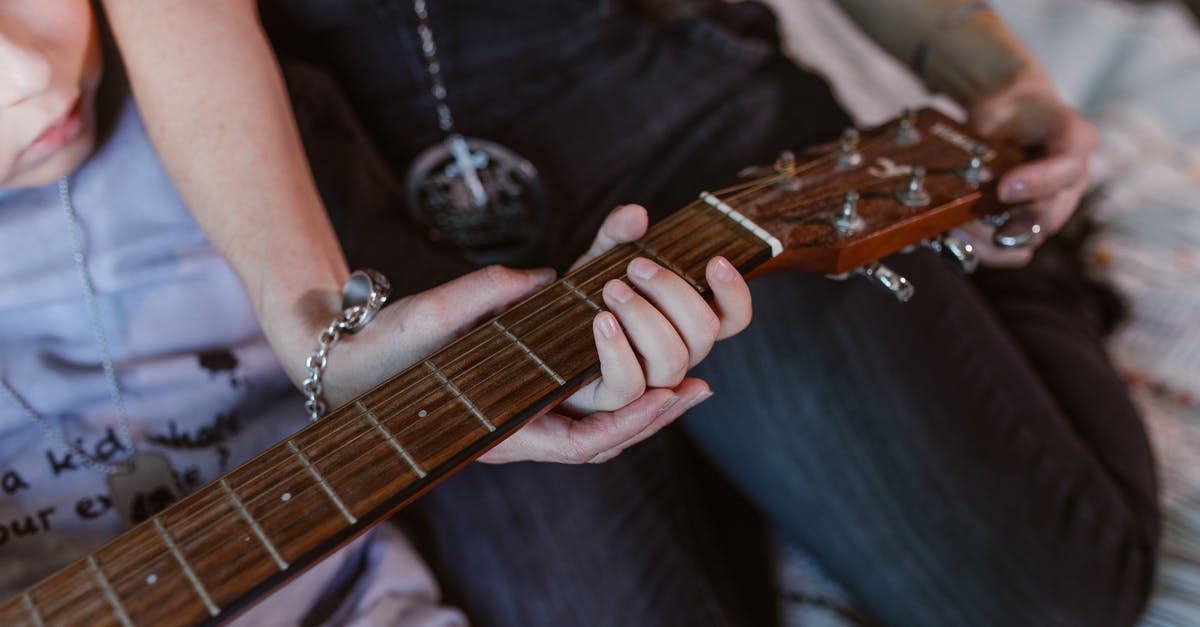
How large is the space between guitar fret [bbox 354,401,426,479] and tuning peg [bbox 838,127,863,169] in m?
0.38

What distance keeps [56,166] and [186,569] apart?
34 cm

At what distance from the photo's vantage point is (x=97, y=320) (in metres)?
0.59

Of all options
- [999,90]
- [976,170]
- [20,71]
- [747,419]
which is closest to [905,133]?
[976,170]

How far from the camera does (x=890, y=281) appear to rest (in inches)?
21.3

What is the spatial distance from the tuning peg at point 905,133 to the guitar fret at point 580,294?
31 cm

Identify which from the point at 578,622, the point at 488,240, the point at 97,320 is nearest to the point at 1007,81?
the point at 488,240

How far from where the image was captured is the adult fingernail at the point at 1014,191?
0.60 m

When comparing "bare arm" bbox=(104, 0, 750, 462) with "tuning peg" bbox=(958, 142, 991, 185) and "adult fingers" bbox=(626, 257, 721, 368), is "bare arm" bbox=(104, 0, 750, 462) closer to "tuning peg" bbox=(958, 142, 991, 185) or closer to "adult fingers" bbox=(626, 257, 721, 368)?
"adult fingers" bbox=(626, 257, 721, 368)

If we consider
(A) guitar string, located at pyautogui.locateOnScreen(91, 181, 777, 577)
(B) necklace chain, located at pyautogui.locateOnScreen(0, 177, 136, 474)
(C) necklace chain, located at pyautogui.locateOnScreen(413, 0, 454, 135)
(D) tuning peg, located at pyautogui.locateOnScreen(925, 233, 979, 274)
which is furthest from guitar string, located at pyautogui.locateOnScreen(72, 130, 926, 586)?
(C) necklace chain, located at pyautogui.locateOnScreen(413, 0, 454, 135)

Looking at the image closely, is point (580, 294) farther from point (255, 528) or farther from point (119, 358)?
point (119, 358)

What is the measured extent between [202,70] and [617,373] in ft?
1.30

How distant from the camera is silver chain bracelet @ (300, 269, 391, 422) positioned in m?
0.49

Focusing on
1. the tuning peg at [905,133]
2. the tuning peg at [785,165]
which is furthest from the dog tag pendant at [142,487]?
the tuning peg at [905,133]

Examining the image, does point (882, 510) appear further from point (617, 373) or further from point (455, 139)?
point (455, 139)
